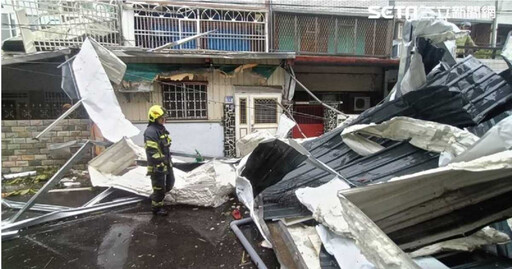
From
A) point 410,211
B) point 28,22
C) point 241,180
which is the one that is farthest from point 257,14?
point 410,211

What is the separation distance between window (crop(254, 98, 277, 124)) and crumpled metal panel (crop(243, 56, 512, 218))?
4.45 metres

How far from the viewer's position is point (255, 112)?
8.30 meters

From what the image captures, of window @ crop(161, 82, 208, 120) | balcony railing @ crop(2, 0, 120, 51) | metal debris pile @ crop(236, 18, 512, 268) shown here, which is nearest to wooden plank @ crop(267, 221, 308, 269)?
metal debris pile @ crop(236, 18, 512, 268)

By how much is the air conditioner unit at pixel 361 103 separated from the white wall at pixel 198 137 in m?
4.83

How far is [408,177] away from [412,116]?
6.34ft

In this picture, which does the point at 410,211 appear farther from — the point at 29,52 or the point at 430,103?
the point at 29,52

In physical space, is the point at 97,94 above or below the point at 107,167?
above

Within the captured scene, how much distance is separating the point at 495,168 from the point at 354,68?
875 cm

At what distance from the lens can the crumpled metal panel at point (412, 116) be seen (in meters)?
2.86

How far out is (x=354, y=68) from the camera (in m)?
9.53

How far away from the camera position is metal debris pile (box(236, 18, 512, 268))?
155cm

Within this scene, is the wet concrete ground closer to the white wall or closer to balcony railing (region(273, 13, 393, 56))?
the white wall

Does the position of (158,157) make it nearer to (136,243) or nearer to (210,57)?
(136,243)

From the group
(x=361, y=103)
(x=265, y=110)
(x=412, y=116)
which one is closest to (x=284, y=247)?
(x=412, y=116)
